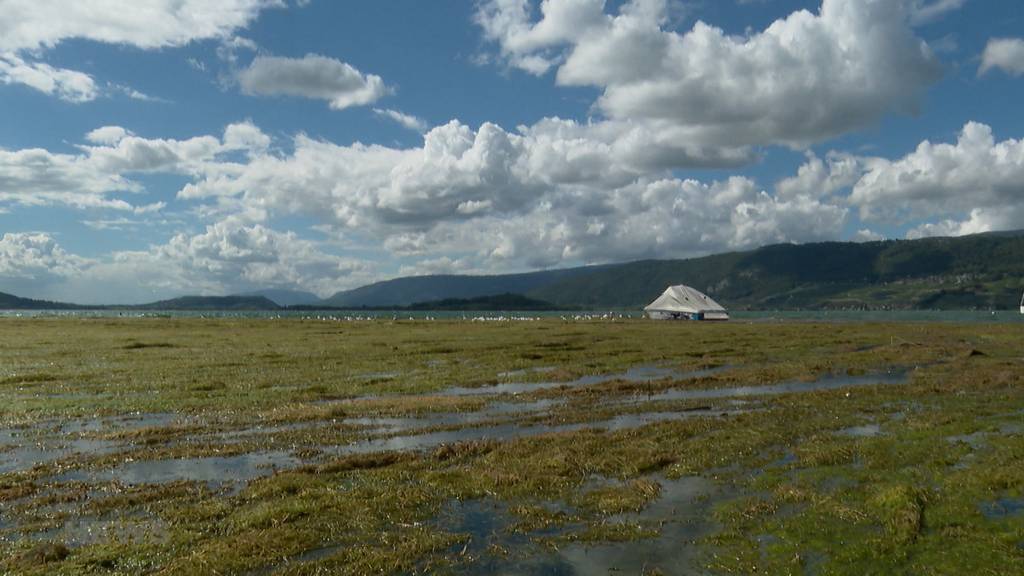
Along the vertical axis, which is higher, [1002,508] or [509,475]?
[509,475]

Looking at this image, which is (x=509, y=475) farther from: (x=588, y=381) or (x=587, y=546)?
(x=588, y=381)

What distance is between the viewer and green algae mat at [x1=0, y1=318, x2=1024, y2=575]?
13602 millimetres

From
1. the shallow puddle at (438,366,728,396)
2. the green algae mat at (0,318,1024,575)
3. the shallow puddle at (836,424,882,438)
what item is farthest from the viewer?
the shallow puddle at (438,366,728,396)

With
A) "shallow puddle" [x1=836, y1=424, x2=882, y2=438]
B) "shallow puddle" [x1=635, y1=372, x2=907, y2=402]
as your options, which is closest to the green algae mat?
"shallow puddle" [x1=836, y1=424, x2=882, y2=438]

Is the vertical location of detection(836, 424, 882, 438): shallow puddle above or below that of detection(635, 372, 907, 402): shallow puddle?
above

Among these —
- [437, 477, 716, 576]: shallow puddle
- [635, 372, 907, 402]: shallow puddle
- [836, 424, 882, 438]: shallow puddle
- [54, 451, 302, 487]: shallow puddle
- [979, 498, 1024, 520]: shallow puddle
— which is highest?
[54, 451, 302, 487]: shallow puddle

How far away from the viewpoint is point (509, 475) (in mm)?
19203

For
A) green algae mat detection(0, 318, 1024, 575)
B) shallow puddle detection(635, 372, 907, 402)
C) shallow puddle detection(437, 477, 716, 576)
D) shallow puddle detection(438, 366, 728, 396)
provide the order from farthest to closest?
shallow puddle detection(438, 366, 728, 396)
shallow puddle detection(635, 372, 907, 402)
green algae mat detection(0, 318, 1024, 575)
shallow puddle detection(437, 477, 716, 576)

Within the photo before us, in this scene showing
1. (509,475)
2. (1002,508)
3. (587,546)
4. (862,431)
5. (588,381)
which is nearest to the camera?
(587,546)

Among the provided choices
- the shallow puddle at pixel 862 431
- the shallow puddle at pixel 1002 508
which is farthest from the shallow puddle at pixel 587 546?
the shallow puddle at pixel 862 431

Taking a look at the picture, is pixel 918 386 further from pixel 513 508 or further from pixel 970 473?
pixel 513 508

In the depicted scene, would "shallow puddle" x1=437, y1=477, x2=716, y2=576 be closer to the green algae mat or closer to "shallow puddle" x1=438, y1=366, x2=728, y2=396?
the green algae mat

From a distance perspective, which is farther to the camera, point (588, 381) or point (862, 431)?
point (588, 381)

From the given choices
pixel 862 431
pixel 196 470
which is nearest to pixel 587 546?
pixel 196 470
